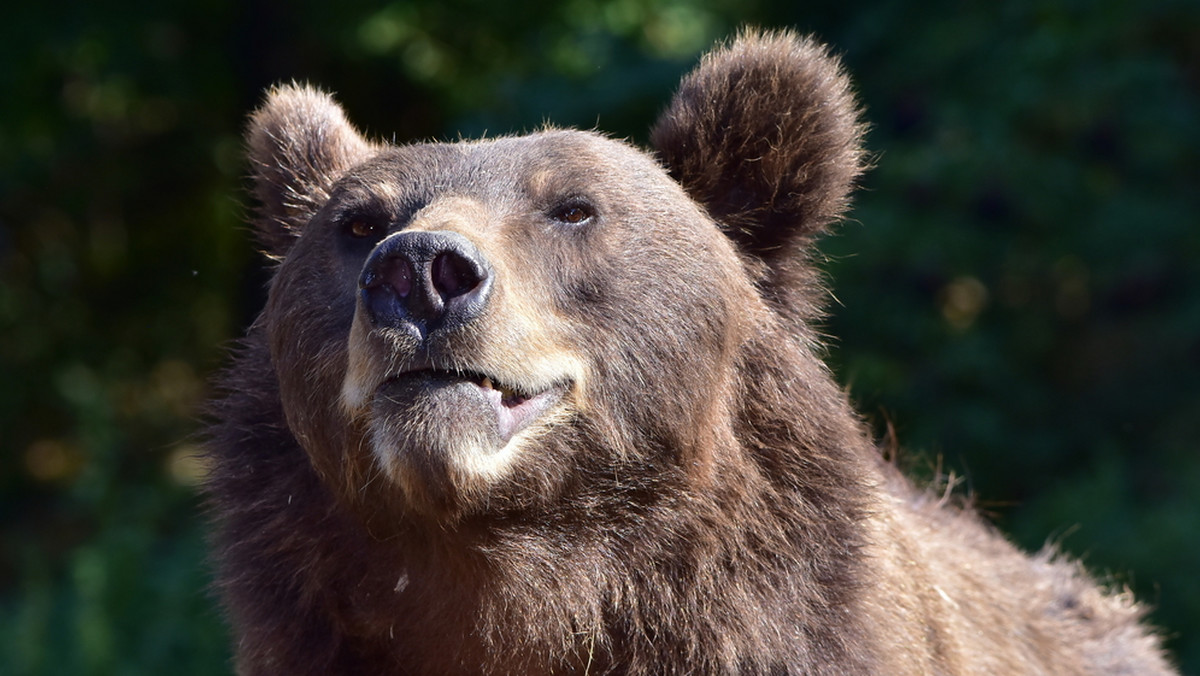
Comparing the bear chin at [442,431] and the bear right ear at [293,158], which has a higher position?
the bear right ear at [293,158]

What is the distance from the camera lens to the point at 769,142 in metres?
3.61

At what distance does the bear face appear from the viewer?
281cm

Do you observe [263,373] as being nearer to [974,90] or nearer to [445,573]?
[445,573]

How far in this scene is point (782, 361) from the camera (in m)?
3.47

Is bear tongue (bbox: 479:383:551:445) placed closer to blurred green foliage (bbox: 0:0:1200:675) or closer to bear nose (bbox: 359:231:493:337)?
bear nose (bbox: 359:231:493:337)

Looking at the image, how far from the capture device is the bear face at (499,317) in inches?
110

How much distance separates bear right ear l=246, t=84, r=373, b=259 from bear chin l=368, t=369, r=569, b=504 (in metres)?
1.13

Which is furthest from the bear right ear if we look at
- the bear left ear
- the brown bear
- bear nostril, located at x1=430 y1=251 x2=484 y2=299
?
bear nostril, located at x1=430 y1=251 x2=484 y2=299

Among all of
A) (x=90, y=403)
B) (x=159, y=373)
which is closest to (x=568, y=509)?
(x=90, y=403)

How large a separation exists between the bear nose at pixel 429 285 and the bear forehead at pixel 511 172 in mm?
435

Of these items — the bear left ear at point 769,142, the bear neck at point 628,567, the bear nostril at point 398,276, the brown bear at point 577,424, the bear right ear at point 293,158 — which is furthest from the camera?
the bear right ear at point 293,158

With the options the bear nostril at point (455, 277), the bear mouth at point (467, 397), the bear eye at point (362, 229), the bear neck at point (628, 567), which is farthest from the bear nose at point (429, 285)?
the bear neck at point (628, 567)

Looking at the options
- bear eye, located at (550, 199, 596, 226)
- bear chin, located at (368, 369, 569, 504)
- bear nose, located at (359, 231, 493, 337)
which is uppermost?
bear eye, located at (550, 199, 596, 226)

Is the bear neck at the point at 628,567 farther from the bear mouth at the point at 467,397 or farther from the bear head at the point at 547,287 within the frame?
the bear mouth at the point at 467,397
